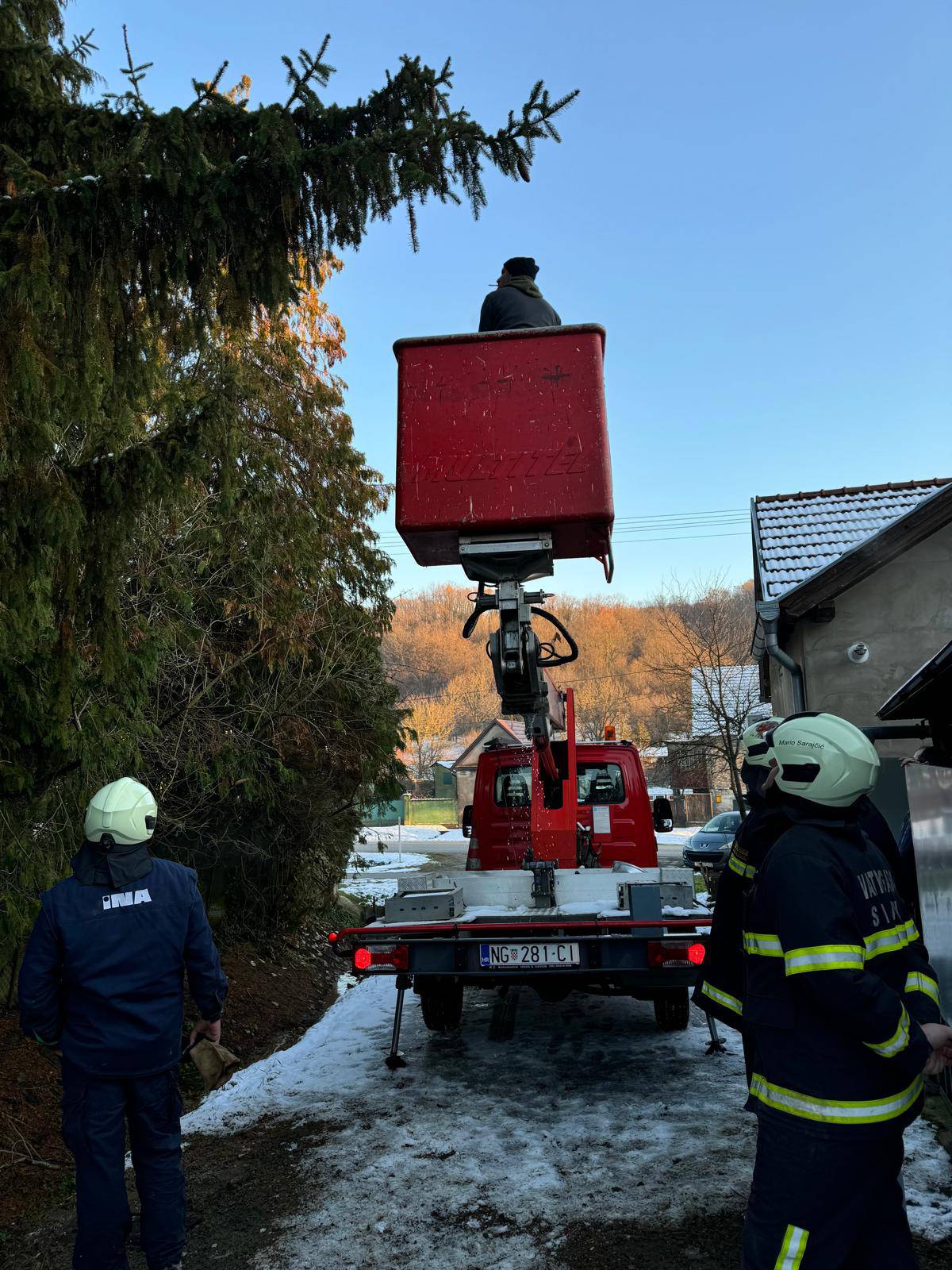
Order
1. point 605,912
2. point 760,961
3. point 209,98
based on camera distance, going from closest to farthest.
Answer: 1. point 760,961
2. point 209,98
3. point 605,912

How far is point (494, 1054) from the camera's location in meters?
6.20

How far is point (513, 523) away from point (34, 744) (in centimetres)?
280

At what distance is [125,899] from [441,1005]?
3.49 meters

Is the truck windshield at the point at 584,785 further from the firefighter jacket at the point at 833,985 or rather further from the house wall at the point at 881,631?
the house wall at the point at 881,631

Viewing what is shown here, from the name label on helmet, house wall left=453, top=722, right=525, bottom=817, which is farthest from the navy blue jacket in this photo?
house wall left=453, top=722, right=525, bottom=817

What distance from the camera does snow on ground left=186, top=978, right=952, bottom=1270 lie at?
3650mm

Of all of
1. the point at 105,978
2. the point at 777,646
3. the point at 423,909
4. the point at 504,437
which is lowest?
the point at 423,909

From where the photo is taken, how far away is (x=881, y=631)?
11891 mm

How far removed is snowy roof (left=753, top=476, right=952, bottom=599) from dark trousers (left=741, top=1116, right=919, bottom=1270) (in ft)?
33.5

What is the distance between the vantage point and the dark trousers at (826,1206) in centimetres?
233

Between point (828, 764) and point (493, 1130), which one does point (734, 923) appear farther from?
point (493, 1130)

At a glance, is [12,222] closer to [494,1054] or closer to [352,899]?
[494,1054]

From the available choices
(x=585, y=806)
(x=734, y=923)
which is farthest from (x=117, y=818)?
(x=585, y=806)

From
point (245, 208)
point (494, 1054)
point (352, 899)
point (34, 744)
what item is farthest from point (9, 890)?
point (352, 899)
